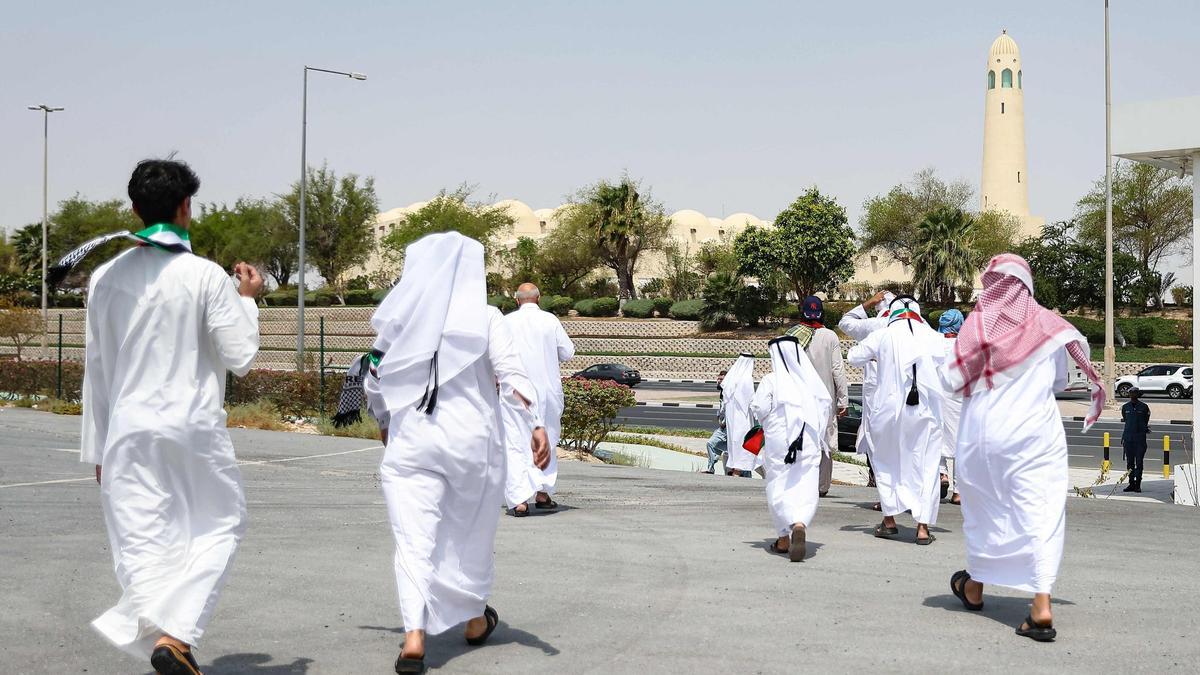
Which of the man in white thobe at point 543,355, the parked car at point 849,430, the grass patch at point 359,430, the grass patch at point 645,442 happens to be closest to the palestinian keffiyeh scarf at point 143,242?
the man in white thobe at point 543,355

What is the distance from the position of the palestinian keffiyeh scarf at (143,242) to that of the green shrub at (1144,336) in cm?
4987

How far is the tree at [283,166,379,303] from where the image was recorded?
2653 inches

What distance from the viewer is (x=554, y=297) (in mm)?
62312

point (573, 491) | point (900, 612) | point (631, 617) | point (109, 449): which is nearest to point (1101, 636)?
point (900, 612)

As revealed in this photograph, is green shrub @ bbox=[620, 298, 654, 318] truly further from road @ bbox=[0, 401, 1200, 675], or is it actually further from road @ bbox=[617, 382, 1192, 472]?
road @ bbox=[0, 401, 1200, 675]

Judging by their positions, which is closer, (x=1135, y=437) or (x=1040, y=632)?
(x=1040, y=632)

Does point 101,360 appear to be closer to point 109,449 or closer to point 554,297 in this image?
point 109,449

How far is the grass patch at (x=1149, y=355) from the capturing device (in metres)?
45.7

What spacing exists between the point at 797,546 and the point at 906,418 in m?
2.04

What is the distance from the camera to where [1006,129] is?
8494 cm

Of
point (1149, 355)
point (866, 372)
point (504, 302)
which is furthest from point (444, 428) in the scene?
point (504, 302)

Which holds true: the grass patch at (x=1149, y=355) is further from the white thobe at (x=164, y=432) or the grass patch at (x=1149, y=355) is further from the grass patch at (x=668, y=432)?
the white thobe at (x=164, y=432)

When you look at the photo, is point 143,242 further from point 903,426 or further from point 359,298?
point 359,298

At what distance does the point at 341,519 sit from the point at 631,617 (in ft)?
13.5
